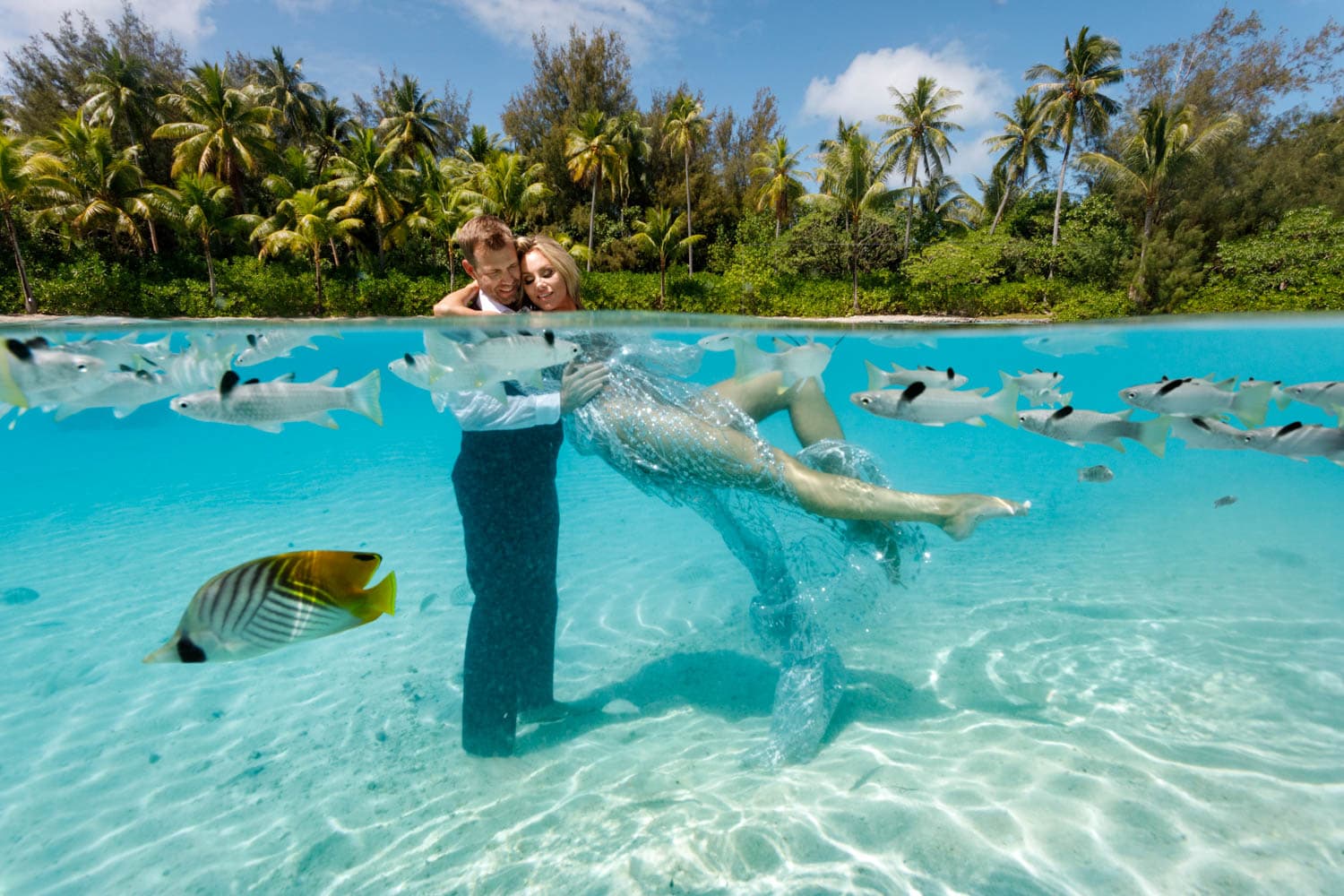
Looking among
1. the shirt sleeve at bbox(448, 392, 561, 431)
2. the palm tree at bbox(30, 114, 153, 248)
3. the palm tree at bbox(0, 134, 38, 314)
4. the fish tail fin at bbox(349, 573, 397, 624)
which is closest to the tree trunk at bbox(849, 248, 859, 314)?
the shirt sleeve at bbox(448, 392, 561, 431)

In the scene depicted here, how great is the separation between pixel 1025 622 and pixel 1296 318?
6.75 meters

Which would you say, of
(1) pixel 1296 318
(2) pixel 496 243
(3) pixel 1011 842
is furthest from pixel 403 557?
(1) pixel 1296 318

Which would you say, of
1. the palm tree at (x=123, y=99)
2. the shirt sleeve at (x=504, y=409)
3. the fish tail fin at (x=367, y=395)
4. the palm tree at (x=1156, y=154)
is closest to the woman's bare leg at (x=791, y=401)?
the shirt sleeve at (x=504, y=409)

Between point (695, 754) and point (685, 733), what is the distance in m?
0.20

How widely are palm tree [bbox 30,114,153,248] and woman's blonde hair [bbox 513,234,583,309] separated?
34.0m

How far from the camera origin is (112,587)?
562 centimetres

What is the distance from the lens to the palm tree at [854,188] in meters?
30.6

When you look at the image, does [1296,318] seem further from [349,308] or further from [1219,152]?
[1219,152]

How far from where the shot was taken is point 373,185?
30984 millimetres

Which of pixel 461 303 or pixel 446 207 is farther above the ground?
pixel 446 207

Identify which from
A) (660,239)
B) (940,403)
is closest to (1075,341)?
(940,403)

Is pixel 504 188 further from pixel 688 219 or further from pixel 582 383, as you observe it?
pixel 582 383

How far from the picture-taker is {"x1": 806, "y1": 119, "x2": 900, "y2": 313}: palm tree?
100 ft

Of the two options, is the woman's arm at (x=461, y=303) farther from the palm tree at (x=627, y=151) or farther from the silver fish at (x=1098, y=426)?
the palm tree at (x=627, y=151)
